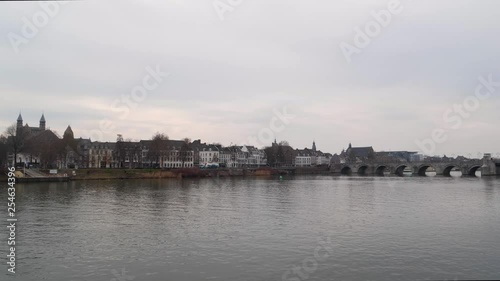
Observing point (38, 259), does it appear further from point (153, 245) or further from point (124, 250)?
point (153, 245)

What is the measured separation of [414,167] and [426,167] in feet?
27.5

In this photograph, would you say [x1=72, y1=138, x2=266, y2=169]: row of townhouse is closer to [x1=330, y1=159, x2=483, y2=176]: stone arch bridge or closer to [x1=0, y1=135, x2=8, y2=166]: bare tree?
[x1=0, y1=135, x2=8, y2=166]: bare tree

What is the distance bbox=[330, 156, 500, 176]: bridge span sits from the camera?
140 meters

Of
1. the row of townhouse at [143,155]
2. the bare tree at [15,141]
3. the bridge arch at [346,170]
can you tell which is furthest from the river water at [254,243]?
the bridge arch at [346,170]

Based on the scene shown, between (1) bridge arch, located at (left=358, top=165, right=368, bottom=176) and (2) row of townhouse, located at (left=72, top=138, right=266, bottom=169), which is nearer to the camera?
(2) row of townhouse, located at (left=72, top=138, right=266, bottom=169)

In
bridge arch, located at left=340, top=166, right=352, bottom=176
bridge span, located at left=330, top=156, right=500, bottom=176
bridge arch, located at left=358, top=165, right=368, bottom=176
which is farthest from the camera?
bridge arch, located at left=340, top=166, right=352, bottom=176

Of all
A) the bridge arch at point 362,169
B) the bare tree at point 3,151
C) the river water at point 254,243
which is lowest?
the river water at point 254,243

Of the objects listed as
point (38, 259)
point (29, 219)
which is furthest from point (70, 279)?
point (29, 219)

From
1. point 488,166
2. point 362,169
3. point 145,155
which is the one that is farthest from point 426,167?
point 145,155

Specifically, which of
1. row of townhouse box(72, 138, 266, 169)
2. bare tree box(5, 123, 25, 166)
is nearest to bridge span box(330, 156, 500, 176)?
row of townhouse box(72, 138, 266, 169)

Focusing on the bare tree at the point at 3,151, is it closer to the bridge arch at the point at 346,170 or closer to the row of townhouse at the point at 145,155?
the row of townhouse at the point at 145,155

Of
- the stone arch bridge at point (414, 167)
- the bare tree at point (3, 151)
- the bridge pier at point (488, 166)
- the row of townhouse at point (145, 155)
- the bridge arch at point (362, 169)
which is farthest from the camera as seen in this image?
the bridge arch at point (362, 169)

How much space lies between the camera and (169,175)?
4749 inches

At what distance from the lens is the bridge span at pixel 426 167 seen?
140375mm
